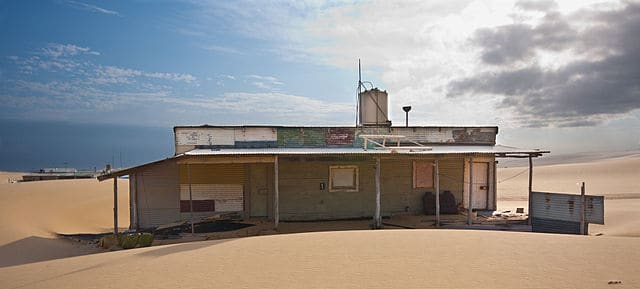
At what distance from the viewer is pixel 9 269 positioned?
26.3ft

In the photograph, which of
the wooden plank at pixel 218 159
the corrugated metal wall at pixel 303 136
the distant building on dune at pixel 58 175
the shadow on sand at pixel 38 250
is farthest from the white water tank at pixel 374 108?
the distant building on dune at pixel 58 175

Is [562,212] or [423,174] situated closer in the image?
[562,212]

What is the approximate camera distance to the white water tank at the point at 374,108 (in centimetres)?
1942

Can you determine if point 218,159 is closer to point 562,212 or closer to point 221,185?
point 221,185

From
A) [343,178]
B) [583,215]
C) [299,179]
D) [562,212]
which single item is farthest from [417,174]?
[583,215]

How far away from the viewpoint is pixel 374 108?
64.0ft

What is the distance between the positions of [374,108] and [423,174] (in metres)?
4.40

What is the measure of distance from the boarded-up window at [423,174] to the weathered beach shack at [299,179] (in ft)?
0.13

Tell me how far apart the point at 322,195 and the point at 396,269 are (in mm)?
9331

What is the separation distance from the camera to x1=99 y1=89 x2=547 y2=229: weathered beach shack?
50.6ft

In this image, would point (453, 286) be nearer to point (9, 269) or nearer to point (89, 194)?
point (9, 269)

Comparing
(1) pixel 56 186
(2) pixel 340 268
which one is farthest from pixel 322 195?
A: (1) pixel 56 186

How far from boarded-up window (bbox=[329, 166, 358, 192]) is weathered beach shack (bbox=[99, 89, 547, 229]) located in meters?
0.04

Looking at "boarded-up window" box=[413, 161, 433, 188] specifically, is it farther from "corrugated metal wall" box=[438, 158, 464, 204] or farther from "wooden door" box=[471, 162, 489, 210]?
"wooden door" box=[471, 162, 489, 210]
